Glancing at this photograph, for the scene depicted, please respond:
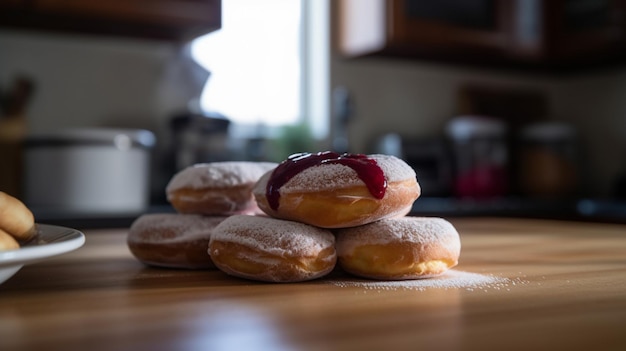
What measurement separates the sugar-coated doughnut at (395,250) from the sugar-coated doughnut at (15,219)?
307 mm

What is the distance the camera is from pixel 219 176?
0.75 m

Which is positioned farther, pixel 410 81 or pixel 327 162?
pixel 410 81

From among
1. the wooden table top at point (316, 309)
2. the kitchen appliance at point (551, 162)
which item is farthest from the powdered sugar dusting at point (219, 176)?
the kitchen appliance at point (551, 162)

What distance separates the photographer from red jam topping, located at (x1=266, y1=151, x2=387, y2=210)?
25.0 inches

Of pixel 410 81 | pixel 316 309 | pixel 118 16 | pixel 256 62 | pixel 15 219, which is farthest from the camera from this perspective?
pixel 410 81

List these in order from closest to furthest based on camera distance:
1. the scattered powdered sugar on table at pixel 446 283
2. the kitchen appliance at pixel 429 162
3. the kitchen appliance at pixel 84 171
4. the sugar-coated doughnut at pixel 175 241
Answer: the scattered powdered sugar on table at pixel 446 283 < the sugar-coated doughnut at pixel 175 241 < the kitchen appliance at pixel 84 171 < the kitchen appliance at pixel 429 162

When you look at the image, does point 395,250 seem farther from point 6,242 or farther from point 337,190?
point 6,242

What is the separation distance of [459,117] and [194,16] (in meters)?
1.57

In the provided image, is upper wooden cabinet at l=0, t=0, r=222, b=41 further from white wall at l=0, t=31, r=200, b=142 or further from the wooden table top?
the wooden table top

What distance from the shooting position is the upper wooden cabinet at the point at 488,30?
2.70 m

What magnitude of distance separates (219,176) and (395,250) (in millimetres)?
236

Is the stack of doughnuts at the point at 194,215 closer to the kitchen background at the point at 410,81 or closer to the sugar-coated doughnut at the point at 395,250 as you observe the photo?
the sugar-coated doughnut at the point at 395,250

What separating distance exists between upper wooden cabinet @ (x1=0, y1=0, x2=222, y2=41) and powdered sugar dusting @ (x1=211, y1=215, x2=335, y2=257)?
166 centimetres

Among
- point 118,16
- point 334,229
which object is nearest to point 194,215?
point 334,229
